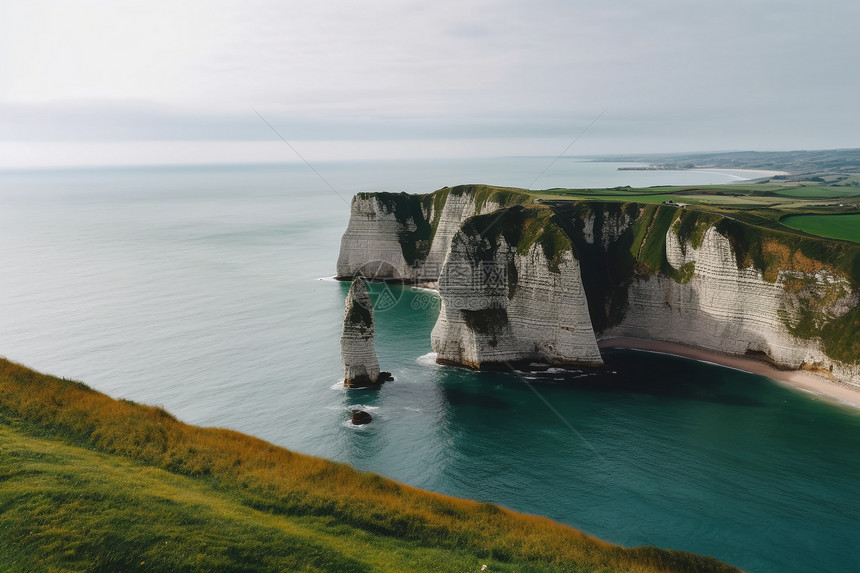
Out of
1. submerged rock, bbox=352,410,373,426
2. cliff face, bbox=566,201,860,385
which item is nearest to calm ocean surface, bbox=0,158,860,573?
submerged rock, bbox=352,410,373,426

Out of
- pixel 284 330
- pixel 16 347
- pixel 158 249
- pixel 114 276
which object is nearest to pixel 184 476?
pixel 284 330

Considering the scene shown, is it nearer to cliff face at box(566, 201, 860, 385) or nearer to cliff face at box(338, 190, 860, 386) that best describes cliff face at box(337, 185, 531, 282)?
cliff face at box(566, 201, 860, 385)

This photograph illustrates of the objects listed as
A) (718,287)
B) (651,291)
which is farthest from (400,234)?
(718,287)

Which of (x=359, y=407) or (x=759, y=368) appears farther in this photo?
(x=759, y=368)

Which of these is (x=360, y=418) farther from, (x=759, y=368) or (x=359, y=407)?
(x=759, y=368)

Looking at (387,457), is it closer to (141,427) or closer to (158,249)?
(141,427)
